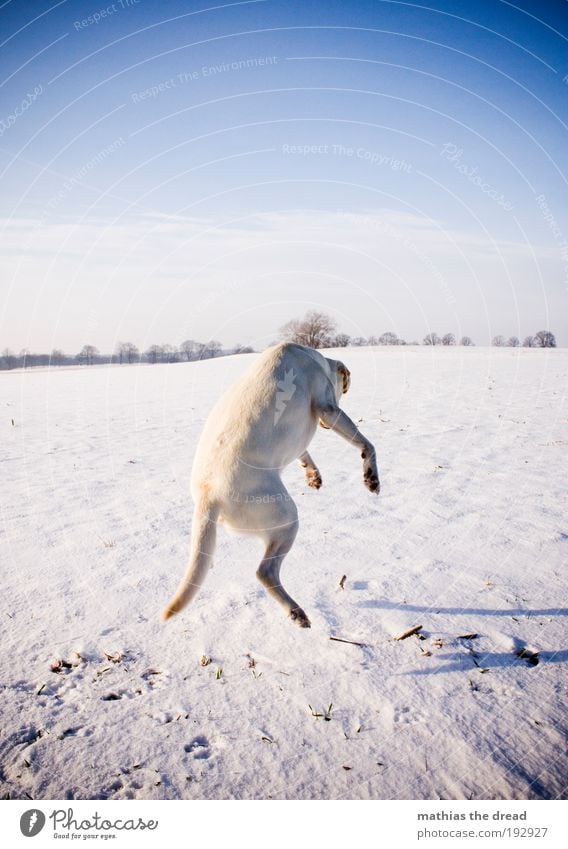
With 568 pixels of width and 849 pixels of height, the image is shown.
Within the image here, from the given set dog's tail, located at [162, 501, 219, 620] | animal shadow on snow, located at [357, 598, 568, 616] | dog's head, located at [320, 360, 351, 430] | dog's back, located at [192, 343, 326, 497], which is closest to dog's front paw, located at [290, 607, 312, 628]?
dog's tail, located at [162, 501, 219, 620]

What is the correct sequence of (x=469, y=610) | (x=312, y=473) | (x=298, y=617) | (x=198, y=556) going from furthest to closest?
1. (x=312, y=473)
2. (x=469, y=610)
3. (x=298, y=617)
4. (x=198, y=556)

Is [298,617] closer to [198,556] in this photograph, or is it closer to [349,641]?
[349,641]

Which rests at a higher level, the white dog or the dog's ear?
the dog's ear

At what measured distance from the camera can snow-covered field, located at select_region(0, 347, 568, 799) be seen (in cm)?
283

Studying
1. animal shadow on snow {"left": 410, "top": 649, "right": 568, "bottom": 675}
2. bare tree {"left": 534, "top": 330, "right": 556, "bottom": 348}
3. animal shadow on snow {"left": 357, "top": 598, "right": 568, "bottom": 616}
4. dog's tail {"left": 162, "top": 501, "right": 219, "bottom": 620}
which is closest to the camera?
dog's tail {"left": 162, "top": 501, "right": 219, "bottom": 620}

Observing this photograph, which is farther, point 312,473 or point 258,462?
point 312,473

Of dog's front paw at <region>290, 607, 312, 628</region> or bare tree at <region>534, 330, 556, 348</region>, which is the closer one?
dog's front paw at <region>290, 607, 312, 628</region>

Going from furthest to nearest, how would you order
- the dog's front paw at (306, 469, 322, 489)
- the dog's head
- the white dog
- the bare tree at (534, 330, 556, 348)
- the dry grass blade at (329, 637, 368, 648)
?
the bare tree at (534, 330, 556, 348)
the dog's front paw at (306, 469, 322, 489)
the dog's head
the dry grass blade at (329, 637, 368, 648)
the white dog

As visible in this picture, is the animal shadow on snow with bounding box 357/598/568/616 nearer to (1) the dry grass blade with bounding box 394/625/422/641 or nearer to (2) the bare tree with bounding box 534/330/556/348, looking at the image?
(1) the dry grass blade with bounding box 394/625/422/641

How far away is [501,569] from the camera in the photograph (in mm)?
5039

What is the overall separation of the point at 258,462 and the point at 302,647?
1578 millimetres

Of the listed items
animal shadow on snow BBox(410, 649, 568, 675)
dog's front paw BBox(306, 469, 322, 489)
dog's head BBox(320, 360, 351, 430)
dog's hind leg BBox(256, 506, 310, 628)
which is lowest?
animal shadow on snow BBox(410, 649, 568, 675)

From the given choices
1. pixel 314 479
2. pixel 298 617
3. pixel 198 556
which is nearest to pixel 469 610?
pixel 298 617

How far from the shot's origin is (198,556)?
130 inches
